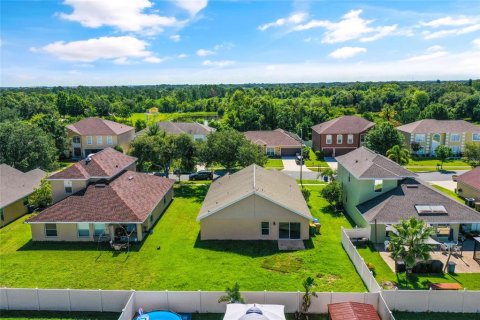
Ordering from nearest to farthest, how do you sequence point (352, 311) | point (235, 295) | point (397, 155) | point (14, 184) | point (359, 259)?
1. point (352, 311)
2. point (235, 295)
3. point (359, 259)
4. point (14, 184)
5. point (397, 155)

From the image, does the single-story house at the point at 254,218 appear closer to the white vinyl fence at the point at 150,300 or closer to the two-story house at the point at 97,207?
the two-story house at the point at 97,207

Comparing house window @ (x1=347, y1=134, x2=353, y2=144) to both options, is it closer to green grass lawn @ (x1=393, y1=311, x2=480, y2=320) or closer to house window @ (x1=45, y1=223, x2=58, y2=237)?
green grass lawn @ (x1=393, y1=311, x2=480, y2=320)

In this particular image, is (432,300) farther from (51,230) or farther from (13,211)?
(13,211)

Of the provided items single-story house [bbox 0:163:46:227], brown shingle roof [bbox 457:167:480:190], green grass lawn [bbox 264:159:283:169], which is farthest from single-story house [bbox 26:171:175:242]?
brown shingle roof [bbox 457:167:480:190]

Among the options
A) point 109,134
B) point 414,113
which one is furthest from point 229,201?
point 414,113

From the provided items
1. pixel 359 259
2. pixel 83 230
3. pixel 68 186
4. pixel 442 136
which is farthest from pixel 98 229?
pixel 442 136

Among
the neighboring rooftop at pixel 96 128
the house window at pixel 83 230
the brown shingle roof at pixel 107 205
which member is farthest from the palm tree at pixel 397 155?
the neighboring rooftop at pixel 96 128
